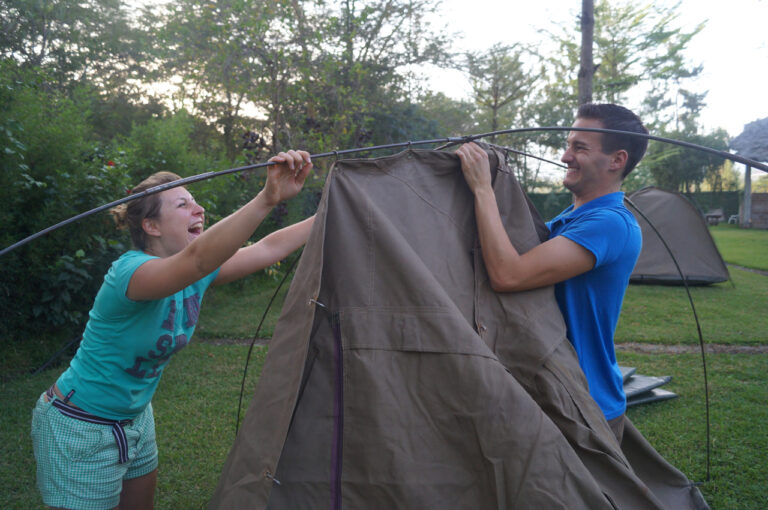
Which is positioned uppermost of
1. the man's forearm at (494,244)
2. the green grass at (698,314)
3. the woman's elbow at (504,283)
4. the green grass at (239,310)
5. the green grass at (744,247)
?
the man's forearm at (494,244)

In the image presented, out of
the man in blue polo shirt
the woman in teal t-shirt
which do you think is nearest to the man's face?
the man in blue polo shirt

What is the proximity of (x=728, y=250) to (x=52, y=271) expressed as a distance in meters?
17.4

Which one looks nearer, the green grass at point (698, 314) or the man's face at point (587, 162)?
the man's face at point (587, 162)

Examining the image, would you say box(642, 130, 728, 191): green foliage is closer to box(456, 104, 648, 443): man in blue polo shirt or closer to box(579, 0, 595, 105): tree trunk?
box(579, 0, 595, 105): tree trunk

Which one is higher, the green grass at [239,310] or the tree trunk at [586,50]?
the tree trunk at [586,50]

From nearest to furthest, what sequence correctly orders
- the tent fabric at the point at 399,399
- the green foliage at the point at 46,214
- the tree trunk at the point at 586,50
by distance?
the tent fabric at the point at 399,399, the green foliage at the point at 46,214, the tree trunk at the point at 586,50

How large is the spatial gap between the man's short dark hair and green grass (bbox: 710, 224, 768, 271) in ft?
41.3

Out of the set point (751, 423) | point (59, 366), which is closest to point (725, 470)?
point (751, 423)

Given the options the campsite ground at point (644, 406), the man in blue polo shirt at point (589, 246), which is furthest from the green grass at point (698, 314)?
the man in blue polo shirt at point (589, 246)

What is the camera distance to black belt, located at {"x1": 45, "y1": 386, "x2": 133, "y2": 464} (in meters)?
1.97

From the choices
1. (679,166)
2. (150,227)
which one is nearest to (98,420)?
(150,227)

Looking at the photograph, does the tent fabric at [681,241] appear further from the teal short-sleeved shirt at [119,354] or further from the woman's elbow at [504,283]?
the teal short-sleeved shirt at [119,354]

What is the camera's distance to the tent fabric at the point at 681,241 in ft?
32.3

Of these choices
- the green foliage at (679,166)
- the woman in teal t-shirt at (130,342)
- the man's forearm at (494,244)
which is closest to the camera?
the woman in teal t-shirt at (130,342)
